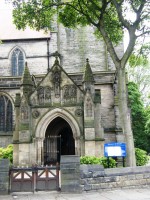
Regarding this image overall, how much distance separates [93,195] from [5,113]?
1647 centimetres

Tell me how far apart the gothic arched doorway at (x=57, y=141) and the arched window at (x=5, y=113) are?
489 cm

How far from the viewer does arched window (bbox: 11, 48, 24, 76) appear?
26.9 metres

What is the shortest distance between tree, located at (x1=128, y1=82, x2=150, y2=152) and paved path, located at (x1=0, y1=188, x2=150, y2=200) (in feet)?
79.3

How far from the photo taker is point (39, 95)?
18.5 metres

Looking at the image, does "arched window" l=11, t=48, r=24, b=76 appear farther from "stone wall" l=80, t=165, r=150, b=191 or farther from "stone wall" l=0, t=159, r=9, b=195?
"stone wall" l=80, t=165, r=150, b=191

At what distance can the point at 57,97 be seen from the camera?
18422mm

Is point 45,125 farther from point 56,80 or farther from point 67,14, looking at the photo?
point 67,14

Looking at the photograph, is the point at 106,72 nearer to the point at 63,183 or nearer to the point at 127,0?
the point at 127,0

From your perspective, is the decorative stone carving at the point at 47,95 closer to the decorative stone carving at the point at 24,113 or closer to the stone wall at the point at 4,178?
the decorative stone carving at the point at 24,113

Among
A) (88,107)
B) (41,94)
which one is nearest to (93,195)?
(88,107)

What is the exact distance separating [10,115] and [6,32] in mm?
9661

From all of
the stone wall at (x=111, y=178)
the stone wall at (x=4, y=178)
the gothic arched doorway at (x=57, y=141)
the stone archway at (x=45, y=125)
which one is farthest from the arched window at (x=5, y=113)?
the stone wall at (x=111, y=178)

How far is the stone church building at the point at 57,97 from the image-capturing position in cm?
1761

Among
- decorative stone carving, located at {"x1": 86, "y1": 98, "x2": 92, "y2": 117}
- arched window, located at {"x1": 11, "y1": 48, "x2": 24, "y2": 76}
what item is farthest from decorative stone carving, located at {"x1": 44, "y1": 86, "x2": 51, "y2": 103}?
arched window, located at {"x1": 11, "y1": 48, "x2": 24, "y2": 76}
